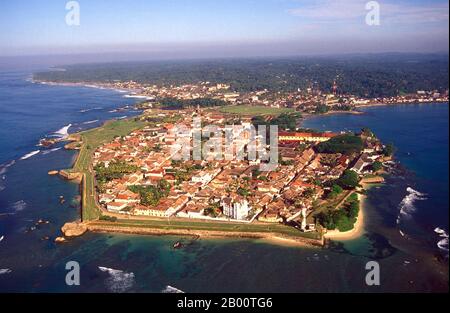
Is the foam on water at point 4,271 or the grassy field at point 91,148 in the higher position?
the grassy field at point 91,148

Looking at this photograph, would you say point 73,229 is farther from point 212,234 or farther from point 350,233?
point 350,233

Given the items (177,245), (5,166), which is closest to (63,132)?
(5,166)

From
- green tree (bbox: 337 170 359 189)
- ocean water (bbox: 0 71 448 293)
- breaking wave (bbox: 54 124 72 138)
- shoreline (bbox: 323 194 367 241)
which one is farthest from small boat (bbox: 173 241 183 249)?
breaking wave (bbox: 54 124 72 138)

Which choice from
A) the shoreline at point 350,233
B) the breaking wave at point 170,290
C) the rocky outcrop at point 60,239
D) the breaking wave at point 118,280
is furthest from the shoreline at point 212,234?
the breaking wave at point 170,290

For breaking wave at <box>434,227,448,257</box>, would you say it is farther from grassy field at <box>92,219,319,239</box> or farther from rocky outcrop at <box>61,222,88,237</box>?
rocky outcrop at <box>61,222,88,237</box>

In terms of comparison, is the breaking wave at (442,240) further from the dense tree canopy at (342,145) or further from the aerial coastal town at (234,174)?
the dense tree canopy at (342,145)
